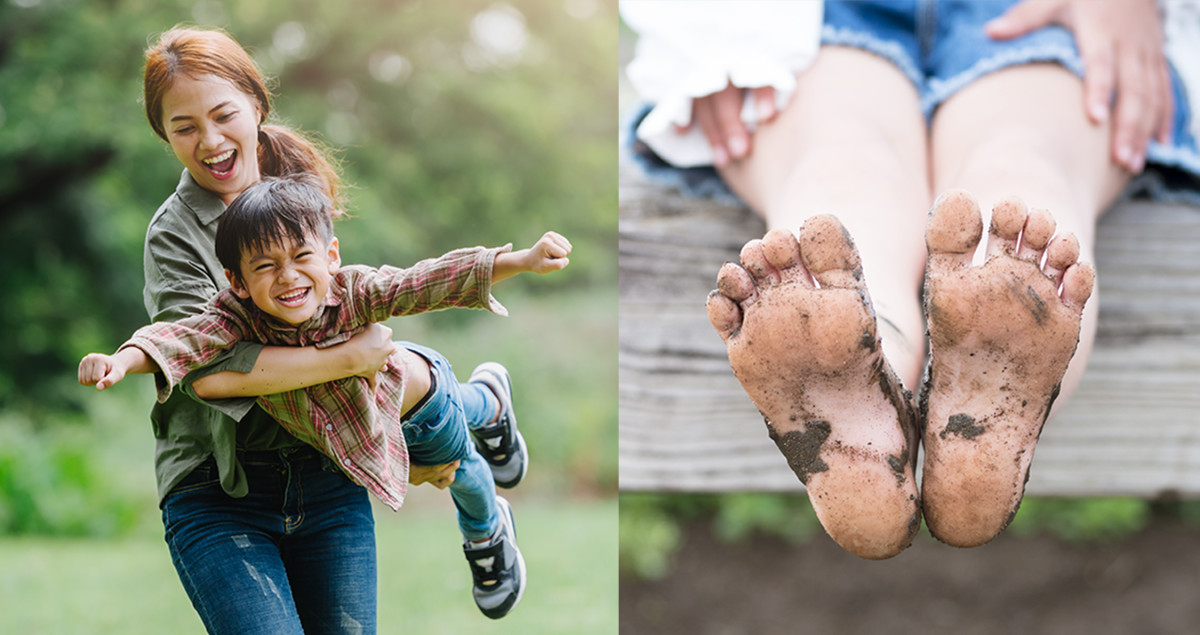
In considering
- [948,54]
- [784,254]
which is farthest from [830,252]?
[948,54]

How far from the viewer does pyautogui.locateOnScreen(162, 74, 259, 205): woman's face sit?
99 centimetres

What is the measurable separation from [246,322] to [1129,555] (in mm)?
3575

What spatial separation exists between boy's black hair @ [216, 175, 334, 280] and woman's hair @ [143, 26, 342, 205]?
0.24 feet

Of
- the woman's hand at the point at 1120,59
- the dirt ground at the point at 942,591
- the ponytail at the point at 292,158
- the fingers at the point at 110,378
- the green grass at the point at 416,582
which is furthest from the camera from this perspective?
the dirt ground at the point at 942,591

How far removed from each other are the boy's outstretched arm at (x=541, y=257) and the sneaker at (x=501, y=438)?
0.27 meters

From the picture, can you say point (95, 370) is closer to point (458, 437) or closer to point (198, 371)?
point (198, 371)

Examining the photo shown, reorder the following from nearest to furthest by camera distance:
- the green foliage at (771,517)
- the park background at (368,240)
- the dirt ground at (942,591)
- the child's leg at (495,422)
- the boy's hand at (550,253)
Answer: the boy's hand at (550,253) < the child's leg at (495,422) < the park background at (368,240) < the dirt ground at (942,591) < the green foliage at (771,517)

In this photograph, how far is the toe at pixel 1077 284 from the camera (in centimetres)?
109

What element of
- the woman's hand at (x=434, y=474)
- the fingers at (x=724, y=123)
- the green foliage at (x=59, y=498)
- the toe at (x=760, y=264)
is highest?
the fingers at (x=724, y=123)

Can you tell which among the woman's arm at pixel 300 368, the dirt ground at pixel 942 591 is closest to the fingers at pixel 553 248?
the woman's arm at pixel 300 368

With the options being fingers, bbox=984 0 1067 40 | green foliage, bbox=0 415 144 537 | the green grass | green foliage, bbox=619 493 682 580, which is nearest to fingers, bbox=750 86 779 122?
fingers, bbox=984 0 1067 40

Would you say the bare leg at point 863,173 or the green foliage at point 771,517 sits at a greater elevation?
the bare leg at point 863,173

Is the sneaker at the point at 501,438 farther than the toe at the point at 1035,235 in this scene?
Yes

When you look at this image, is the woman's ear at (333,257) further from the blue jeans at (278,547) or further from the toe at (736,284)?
the toe at (736,284)
